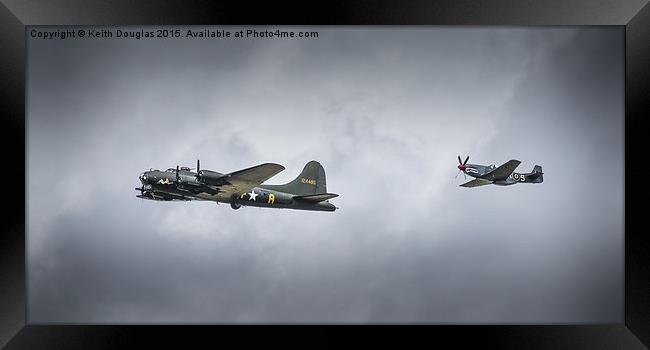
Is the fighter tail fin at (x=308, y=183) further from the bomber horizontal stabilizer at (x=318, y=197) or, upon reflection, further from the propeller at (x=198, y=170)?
the propeller at (x=198, y=170)

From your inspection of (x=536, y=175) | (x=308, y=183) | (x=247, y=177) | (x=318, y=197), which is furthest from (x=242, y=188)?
(x=536, y=175)

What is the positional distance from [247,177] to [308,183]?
5.37ft

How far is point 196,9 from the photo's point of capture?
9492 millimetres

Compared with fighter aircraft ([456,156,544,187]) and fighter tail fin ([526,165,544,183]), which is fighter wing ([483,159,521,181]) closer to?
fighter aircraft ([456,156,544,187])

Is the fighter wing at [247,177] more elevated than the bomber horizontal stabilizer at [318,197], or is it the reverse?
the fighter wing at [247,177]

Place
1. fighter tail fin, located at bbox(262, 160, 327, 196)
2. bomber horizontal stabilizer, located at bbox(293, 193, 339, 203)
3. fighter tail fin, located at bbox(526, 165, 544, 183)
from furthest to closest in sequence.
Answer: bomber horizontal stabilizer, located at bbox(293, 193, 339, 203) < fighter tail fin, located at bbox(262, 160, 327, 196) < fighter tail fin, located at bbox(526, 165, 544, 183)

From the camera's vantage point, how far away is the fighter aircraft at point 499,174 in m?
11.8

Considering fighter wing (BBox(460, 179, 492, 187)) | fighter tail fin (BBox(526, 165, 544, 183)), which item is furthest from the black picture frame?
fighter wing (BBox(460, 179, 492, 187))

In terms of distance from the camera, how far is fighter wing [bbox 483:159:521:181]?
40.2 feet

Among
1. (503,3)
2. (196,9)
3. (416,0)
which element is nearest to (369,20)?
(416,0)

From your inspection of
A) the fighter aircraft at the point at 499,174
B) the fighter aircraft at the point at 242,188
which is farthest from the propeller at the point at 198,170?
the fighter aircraft at the point at 499,174

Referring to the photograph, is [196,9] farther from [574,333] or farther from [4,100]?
[574,333]

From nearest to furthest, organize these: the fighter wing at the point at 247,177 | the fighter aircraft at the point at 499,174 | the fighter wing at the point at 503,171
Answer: the fighter aircraft at the point at 499,174, the fighter wing at the point at 503,171, the fighter wing at the point at 247,177

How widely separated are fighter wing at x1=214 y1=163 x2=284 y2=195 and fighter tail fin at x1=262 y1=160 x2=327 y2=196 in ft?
2.21
